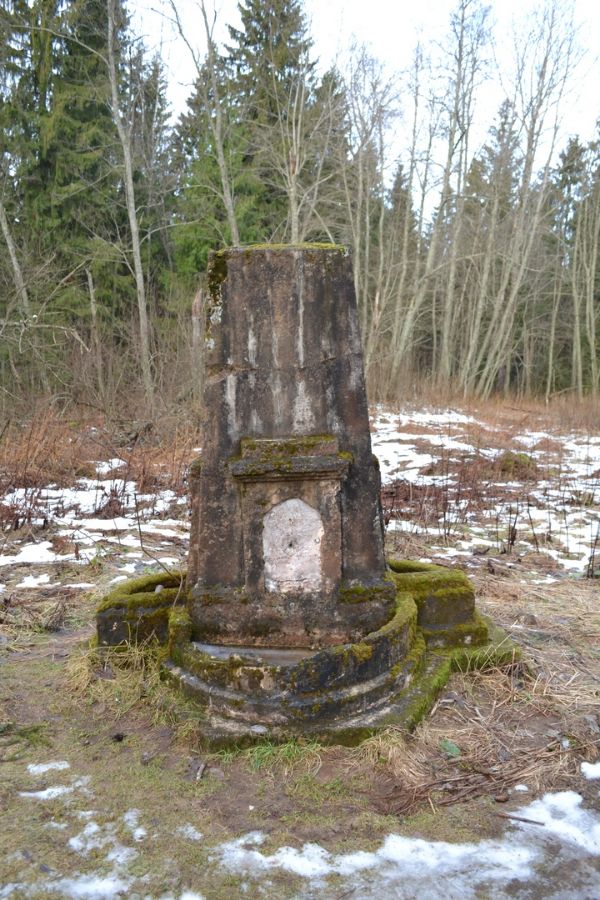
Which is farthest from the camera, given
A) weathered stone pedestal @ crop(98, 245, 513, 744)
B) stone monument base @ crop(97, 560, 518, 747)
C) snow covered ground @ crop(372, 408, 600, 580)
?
snow covered ground @ crop(372, 408, 600, 580)

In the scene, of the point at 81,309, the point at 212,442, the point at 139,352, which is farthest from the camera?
the point at 81,309

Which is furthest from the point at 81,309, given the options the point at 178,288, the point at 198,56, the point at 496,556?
the point at 496,556

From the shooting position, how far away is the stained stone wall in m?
3.47

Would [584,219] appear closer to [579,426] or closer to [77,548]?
[579,426]

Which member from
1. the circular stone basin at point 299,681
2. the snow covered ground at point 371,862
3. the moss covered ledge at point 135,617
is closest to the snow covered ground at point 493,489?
→ the circular stone basin at point 299,681

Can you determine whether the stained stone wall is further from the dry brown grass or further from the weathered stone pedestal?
the dry brown grass

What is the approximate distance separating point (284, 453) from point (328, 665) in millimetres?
1118

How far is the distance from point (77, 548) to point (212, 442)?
3.04m

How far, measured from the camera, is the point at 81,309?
18484 millimetres

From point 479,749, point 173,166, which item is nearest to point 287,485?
point 479,749

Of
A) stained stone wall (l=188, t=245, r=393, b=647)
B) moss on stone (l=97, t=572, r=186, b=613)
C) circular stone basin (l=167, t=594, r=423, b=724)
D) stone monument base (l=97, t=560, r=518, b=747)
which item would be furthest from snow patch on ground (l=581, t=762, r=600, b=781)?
moss on stone (l=97, t=572, r=186, b=613)

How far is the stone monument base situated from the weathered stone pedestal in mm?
27

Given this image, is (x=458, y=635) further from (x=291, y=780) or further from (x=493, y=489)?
(x=493, y=489)

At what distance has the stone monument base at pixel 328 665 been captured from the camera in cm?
309
